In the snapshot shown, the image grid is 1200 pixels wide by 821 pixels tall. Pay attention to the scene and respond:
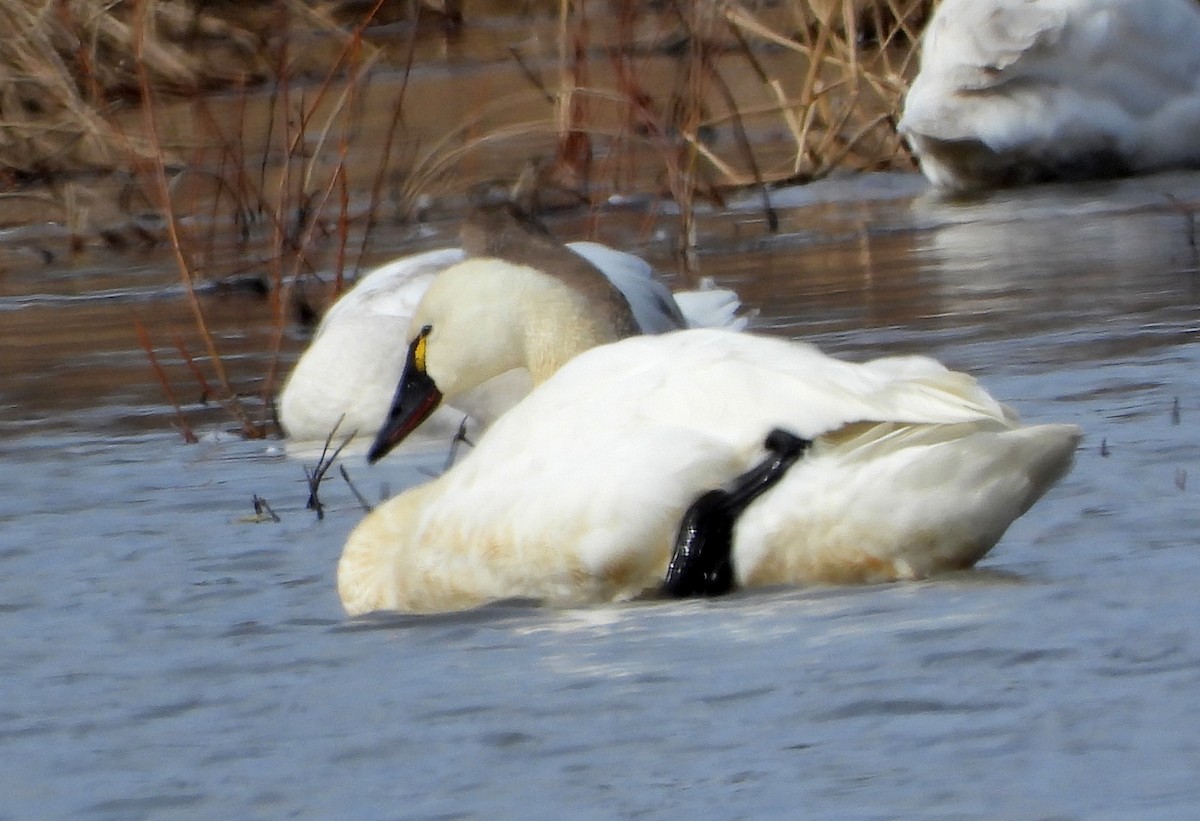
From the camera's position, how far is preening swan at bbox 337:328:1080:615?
3.90m

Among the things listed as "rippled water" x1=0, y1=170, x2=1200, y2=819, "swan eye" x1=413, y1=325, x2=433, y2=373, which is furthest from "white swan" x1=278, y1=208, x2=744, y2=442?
"swan eye" x1=413, y1=325, x2=433, y2=373

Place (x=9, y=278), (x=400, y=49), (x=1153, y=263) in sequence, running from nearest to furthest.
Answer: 1. (x=1153, y=263)
2. (x=9, y=278)
3. (x=400, y=49)

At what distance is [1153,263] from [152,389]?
288cm

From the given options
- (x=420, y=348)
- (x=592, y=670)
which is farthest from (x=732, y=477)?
(x=420, y=348)

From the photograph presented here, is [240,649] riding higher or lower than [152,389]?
higher

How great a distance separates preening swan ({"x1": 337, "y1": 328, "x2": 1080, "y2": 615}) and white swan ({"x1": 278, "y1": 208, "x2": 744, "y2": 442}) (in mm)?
1435

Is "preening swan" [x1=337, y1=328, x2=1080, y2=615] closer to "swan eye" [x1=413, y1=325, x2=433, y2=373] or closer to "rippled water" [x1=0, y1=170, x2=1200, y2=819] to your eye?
"rippled water" [x1=0, y1=170, x2=1200, y2=819]

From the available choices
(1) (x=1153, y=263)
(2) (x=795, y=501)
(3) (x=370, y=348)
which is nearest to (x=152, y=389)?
(3) (x=370, y=348)

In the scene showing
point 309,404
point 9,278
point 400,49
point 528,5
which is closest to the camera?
point 309,404

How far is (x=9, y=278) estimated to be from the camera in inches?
401

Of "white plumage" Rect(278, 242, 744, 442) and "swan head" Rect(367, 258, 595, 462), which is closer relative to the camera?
"swan head" Rect(367, 258, 595, 462)

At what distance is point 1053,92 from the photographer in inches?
418

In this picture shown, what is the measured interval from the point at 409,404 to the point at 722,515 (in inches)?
60.5

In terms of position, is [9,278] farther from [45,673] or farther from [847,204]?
[45,673]
